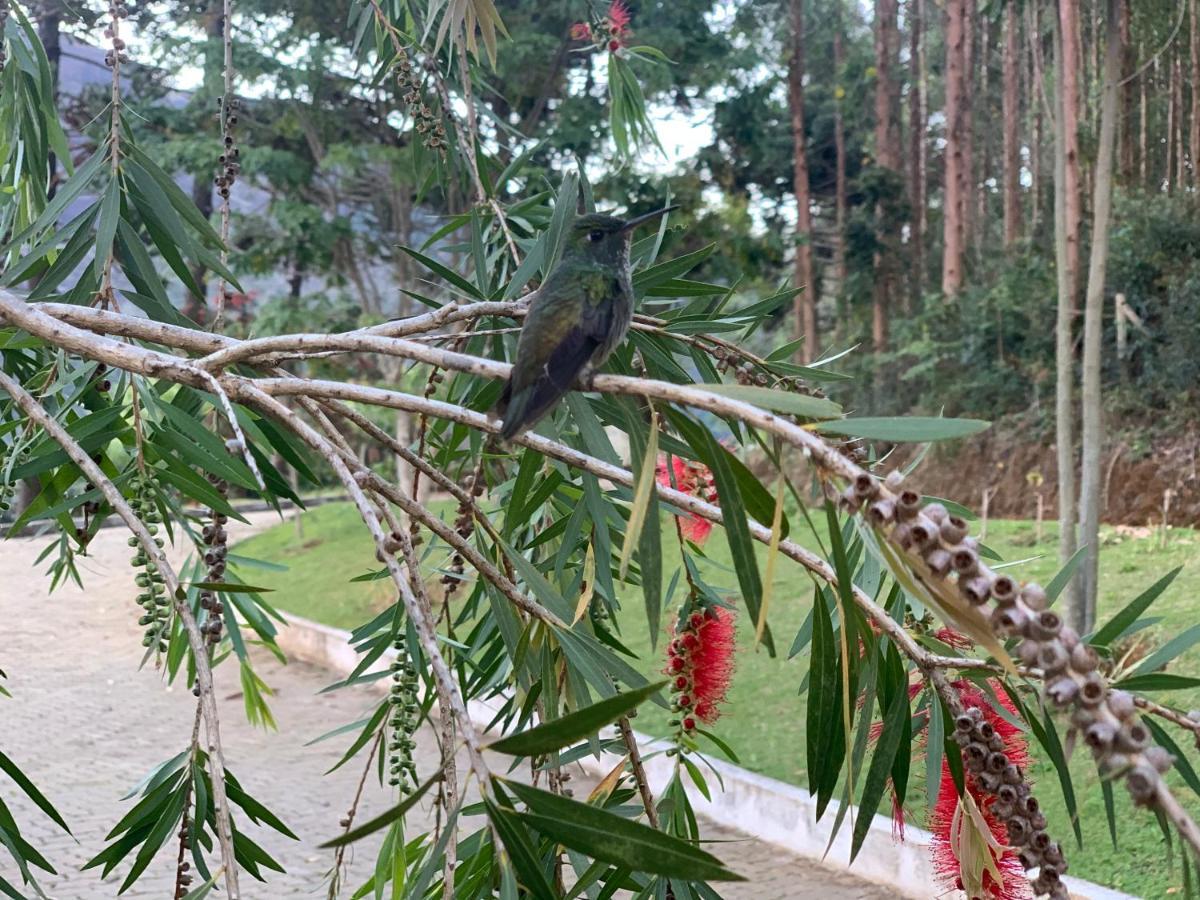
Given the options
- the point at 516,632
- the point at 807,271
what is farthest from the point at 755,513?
the point at 807,271

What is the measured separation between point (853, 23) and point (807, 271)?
12.9 feet

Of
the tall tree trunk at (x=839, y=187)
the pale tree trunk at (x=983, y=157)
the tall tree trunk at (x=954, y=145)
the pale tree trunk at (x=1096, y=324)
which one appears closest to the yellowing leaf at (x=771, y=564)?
the pale tree trunk at (x=1096, y=324)

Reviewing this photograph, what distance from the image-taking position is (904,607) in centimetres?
148

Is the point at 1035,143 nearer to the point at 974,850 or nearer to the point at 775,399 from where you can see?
the point at 974,850

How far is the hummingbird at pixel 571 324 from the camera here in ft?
3.43

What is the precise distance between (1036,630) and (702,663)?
1116mm

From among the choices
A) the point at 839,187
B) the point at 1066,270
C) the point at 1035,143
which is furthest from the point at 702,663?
the point at 1035,143

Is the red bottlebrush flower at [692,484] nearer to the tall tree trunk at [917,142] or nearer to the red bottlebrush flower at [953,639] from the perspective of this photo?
the red bottlebrush flower at [953,639]

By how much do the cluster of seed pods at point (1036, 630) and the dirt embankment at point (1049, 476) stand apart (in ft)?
16.8

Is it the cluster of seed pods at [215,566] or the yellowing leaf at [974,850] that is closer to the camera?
the yellowing leaf at [974,850]

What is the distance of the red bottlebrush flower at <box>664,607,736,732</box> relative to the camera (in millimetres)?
1568

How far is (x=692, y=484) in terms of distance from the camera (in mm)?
2053

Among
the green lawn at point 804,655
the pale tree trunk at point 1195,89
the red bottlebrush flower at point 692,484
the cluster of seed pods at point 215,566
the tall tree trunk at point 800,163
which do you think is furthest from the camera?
the tall tree trunk at point 800,163

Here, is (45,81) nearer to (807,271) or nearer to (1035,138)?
(807,271)
